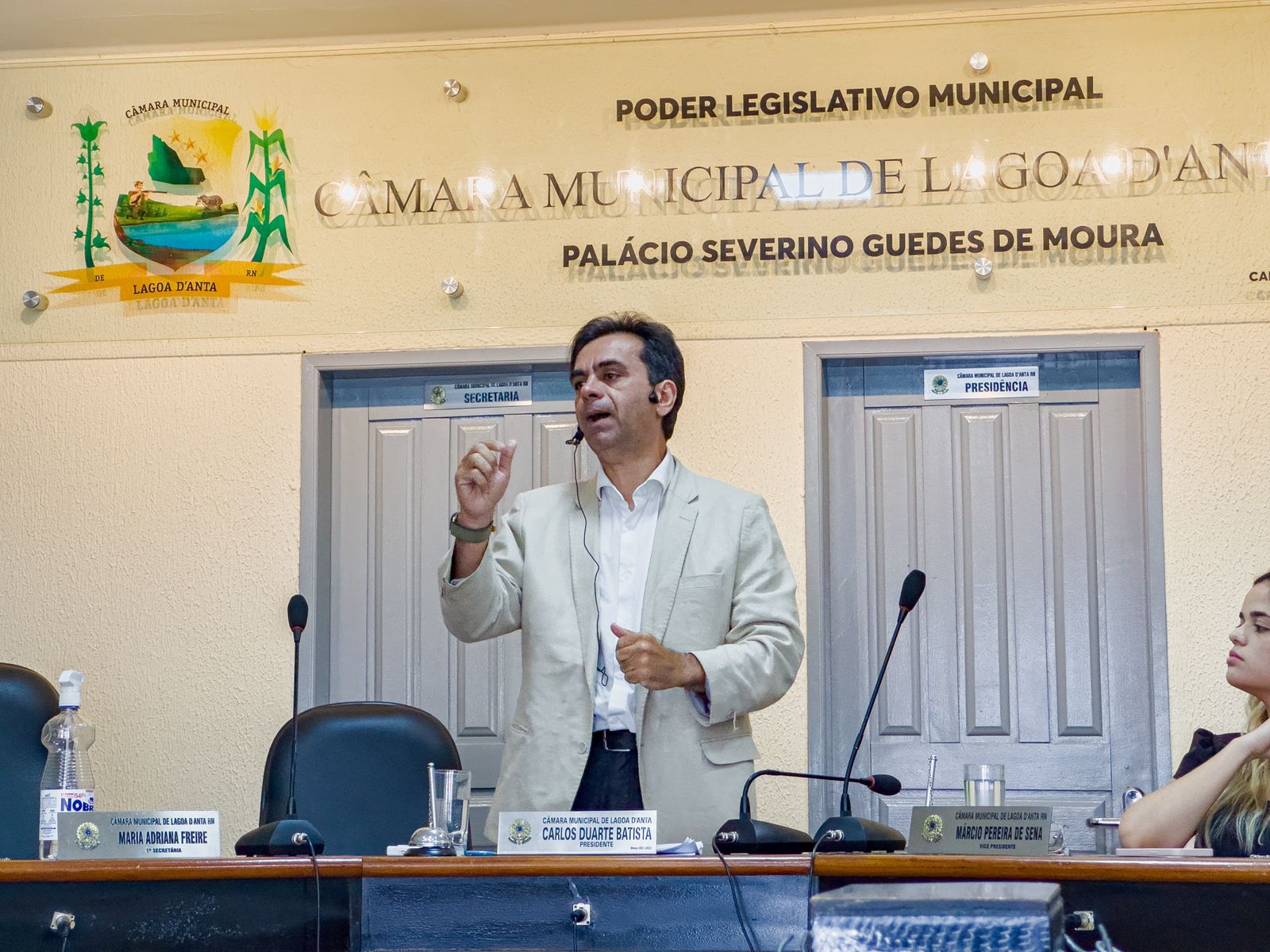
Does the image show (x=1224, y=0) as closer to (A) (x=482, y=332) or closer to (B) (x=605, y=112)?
(B) (x=605, y=112)

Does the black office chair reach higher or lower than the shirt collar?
lower

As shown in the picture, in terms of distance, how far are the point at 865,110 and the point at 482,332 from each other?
3.97 ft

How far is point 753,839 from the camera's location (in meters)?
2.03

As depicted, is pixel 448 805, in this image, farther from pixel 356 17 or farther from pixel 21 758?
pixel 356 17

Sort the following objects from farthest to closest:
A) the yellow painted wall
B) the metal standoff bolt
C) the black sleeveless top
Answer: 1. the yellow painted wall
2. the black sleeveless top
3. the metal standoff bolt

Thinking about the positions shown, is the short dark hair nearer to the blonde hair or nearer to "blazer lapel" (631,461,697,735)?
"blazer lapel" (631,461,697,735)

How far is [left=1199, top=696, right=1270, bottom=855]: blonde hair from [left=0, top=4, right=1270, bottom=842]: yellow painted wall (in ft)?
4.61

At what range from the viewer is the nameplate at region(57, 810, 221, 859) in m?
2.07

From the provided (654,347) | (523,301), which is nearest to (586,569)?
(654,347)

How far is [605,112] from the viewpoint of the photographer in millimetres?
4238

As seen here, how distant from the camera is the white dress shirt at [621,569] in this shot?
8.89ft

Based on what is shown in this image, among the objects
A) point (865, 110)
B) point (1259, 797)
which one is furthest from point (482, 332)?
point (1259, 797)

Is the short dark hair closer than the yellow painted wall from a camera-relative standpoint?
Yes

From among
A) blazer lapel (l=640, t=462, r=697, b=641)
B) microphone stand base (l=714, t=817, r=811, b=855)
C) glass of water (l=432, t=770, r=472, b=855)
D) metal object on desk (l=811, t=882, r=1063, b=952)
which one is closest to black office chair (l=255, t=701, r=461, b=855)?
blazer lapel (l=640, t=462, r=697, b=641)
